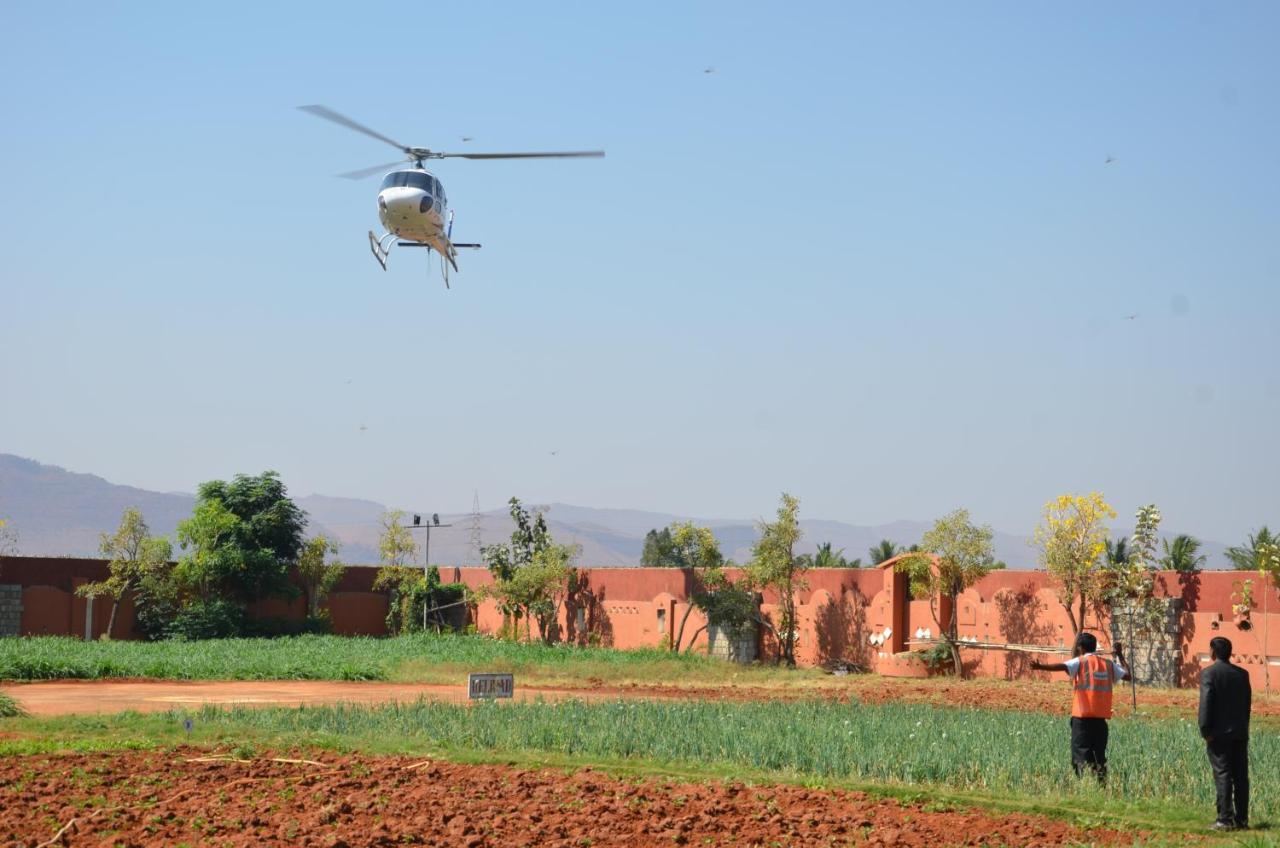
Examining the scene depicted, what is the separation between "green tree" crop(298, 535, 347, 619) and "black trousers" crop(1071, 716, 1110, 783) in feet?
117

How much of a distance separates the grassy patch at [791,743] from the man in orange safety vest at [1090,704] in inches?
9.3

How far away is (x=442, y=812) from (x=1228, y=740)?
6.32 m

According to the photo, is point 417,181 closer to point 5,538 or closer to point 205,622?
point 205,622

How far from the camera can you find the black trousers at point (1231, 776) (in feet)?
37.7

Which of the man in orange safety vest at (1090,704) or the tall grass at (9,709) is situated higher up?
the man in orange safety vest at (1090,704)

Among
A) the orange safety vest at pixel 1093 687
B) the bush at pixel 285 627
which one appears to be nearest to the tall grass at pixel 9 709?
the orange safety vest at pixel 1093 687

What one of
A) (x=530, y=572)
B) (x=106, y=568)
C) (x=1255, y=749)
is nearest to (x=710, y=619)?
(x=530, y=572)

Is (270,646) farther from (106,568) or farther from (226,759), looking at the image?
(226,759)

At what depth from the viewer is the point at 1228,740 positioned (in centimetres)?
1156

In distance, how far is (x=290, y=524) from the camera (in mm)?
47500

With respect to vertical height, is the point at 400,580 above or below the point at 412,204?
below

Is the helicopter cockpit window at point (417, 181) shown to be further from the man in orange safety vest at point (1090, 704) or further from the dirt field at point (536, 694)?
the man in orange safety vest at point (1090, 704)

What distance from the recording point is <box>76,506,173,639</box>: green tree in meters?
42.5

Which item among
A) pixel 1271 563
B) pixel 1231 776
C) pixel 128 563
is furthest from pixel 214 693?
pixel 1231 776
